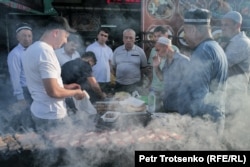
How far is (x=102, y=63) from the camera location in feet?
8.80

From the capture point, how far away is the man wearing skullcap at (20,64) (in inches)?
87.5

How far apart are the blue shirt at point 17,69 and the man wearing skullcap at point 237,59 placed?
1.58 metres

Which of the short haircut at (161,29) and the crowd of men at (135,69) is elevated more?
the short haircut at (161,29)

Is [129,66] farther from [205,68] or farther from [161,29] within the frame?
[205,68]

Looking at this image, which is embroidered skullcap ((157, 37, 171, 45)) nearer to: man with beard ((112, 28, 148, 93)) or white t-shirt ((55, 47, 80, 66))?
man with beard ((112, 28, 148, 93))

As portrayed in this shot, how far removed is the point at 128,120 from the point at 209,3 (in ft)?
3.57

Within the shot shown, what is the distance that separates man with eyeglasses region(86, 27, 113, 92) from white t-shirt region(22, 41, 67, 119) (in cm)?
67

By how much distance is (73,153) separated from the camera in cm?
194

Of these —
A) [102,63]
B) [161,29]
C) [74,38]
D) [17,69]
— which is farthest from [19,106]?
[161,29]

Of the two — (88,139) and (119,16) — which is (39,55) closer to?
(88,139)

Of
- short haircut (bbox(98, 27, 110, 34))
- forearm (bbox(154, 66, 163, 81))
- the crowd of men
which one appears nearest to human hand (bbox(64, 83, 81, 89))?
the crowd of men

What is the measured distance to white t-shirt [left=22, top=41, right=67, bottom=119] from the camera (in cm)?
181

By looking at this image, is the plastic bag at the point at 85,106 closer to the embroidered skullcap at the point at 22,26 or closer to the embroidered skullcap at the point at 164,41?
the embroidered skullcap at the point at 22,26

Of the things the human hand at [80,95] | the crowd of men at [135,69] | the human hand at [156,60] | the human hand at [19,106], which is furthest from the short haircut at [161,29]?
the human hand at [19,106]
